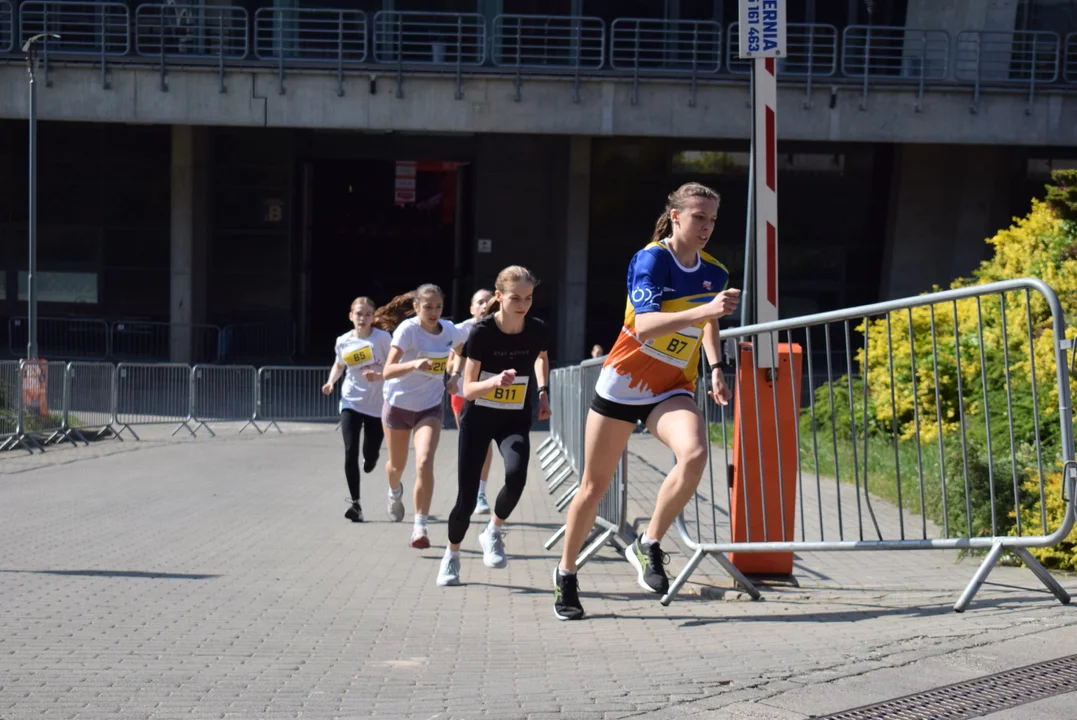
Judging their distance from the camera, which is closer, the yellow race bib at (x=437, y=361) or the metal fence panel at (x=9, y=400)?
the yellow race bib at (x=437, y=361)

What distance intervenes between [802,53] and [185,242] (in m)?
14.2

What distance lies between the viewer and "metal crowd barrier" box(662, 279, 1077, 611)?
5.47m

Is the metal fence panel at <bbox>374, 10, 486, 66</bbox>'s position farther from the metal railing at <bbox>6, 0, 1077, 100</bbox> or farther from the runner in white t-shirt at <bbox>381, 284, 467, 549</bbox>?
the runner in white t-shirt at <bbox>381, 284, 467, 549</bbox>

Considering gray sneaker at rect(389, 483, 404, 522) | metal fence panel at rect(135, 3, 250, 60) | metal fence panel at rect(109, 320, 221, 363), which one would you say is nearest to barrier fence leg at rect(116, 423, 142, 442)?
metal fence panel at rect(109, 320, 221, 363)

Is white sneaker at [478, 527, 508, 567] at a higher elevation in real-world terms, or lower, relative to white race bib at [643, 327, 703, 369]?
lower

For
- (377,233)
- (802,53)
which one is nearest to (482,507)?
(802,53)

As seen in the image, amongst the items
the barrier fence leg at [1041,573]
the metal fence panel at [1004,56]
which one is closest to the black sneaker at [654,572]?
the barrier fence leg at [1041,573]

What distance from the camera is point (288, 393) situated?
20.2 m

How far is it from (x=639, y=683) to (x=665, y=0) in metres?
24.3

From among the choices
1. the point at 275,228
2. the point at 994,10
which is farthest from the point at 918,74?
the point at 275,228

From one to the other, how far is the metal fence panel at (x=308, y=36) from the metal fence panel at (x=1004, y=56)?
1226 cm

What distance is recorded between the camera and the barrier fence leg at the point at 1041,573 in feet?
17.8

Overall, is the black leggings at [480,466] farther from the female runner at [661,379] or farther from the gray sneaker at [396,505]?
the gray sneaker at [396,505]

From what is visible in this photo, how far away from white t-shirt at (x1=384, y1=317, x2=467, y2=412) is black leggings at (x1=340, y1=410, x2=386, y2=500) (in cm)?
140
